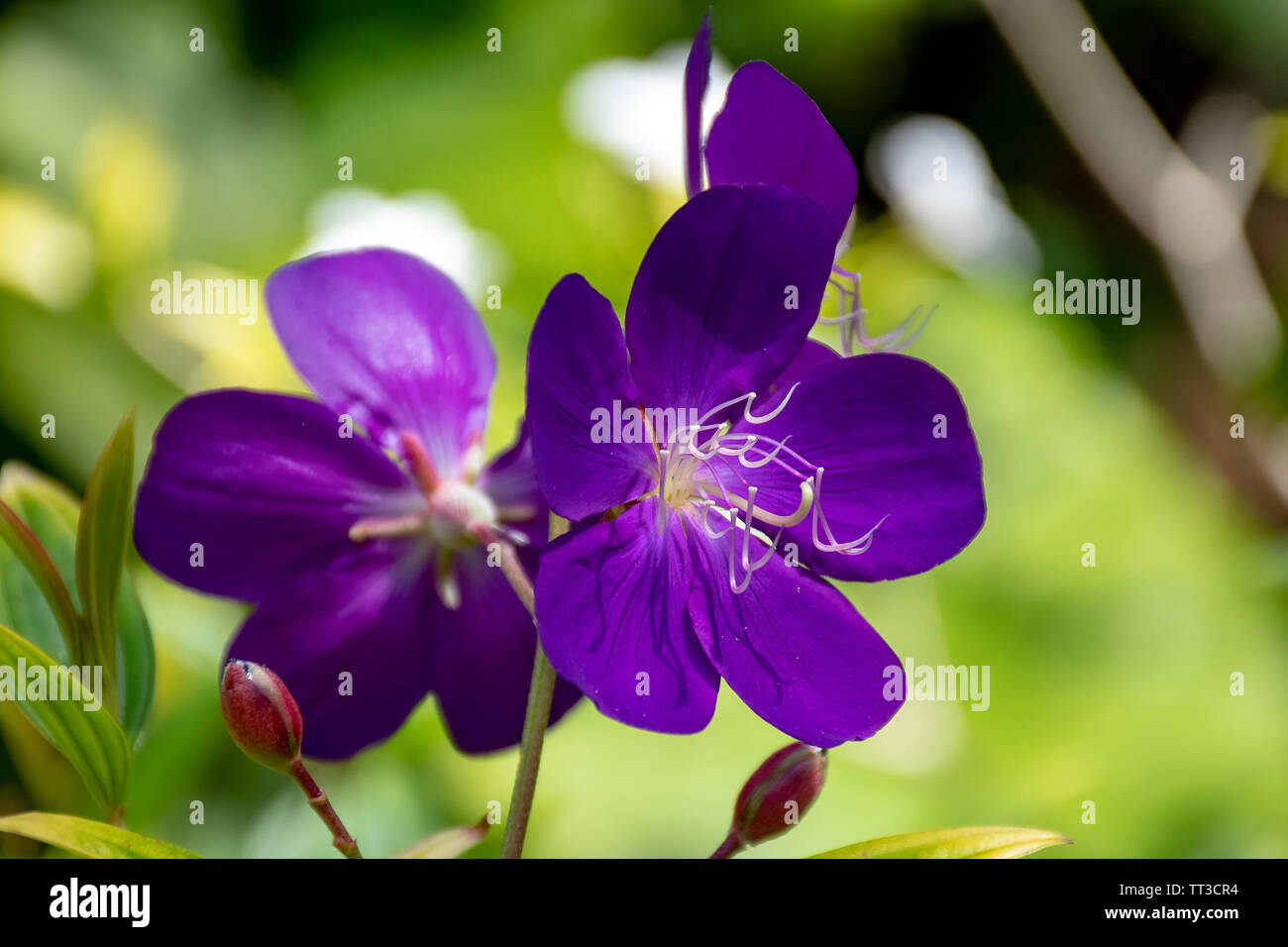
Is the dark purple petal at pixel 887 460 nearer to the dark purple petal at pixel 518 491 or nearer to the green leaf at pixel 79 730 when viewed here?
the dark purple petal at pixel 518 491

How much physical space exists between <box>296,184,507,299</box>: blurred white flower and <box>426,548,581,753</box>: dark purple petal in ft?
2.72

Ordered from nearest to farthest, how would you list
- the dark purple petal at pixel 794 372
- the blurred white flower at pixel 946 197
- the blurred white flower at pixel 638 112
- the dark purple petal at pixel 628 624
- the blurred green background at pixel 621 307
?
the dark purple petal at pixel 628 624 → the dark purple petal at pixel 794 372 → the blurred green background at pixel 621 307 → the blurred white flower at pixel 638 112 → the blurred white flower at pixel 946 197

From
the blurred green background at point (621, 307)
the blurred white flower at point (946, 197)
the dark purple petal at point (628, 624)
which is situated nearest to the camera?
the dark purple petal at point (628, 624)

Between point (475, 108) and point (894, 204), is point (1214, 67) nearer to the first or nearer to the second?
point (894, 204)

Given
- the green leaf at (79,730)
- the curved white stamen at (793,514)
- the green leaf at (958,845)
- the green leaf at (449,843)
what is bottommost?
the green leaf at (958,845)

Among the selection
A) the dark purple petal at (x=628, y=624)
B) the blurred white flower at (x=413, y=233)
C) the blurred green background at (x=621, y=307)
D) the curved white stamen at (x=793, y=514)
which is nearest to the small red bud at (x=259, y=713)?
the dark purple petal at (x=628, y=624)

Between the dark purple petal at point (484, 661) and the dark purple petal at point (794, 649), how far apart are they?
0.12m

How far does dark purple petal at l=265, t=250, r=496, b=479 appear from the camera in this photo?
23.2 inches

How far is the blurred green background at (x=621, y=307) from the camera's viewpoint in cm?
138

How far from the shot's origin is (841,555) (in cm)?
55

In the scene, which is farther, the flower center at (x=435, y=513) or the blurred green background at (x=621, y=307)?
the blurred green background at (x=621, y=307)

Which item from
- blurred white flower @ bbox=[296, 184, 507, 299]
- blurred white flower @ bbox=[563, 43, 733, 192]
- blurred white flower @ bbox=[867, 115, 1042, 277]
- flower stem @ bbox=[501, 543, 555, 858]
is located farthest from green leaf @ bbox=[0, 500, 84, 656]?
blurred white flower @ bbox=[867, 115, 1042, 277]

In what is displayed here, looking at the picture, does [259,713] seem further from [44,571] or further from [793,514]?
[793,514]
